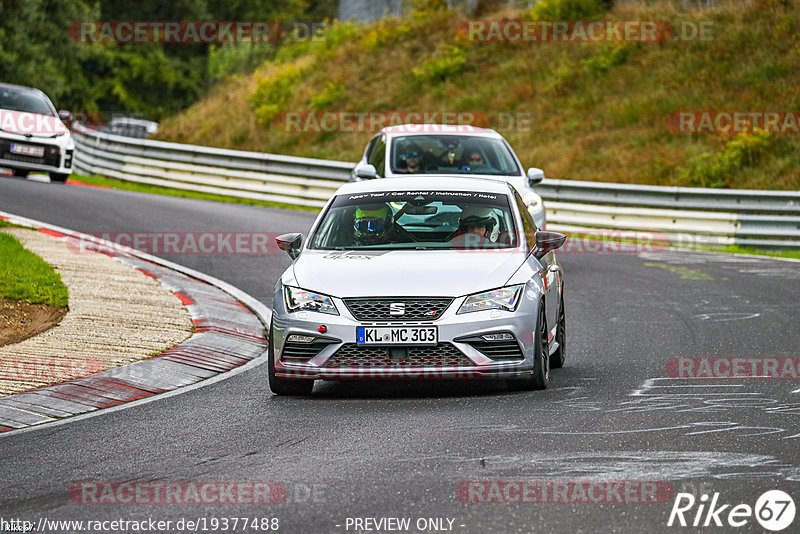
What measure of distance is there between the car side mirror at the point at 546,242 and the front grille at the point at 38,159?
18.3 m

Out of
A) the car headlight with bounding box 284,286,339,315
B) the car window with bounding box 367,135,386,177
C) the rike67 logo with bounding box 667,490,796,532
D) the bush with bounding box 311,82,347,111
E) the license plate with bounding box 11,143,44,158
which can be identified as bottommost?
the rike67 logo with bounding box 667,490,796,532

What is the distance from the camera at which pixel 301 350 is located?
9.19 metres

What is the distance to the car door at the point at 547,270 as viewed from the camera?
9.85 metres

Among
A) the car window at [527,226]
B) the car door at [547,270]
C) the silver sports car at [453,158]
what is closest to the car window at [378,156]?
the silver sports car at [453,158]

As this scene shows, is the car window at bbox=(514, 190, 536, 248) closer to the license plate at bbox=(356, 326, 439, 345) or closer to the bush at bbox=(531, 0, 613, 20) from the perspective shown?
the license plate at bbox=(356, 326, 439, 345)

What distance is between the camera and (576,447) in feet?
24.1

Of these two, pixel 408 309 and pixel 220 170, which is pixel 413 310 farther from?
pixel 220 170

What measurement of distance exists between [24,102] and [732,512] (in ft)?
76.8

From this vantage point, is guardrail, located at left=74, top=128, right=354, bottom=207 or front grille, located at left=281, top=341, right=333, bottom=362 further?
guardrail, located at left=74, top=128, right=354, bottom=207

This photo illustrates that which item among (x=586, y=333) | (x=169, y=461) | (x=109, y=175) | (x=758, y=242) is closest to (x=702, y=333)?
(x=586, y=333)

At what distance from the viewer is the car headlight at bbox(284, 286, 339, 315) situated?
30.1 ft

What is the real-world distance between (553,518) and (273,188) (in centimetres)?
2189

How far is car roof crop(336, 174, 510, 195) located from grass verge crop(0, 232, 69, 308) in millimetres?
3490

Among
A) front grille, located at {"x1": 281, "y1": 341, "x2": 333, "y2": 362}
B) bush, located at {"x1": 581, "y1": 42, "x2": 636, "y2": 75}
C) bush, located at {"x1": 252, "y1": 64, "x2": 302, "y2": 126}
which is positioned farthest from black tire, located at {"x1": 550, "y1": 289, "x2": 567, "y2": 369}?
bush, located at {"x1": 252, "y1": 64, "x2": 302, "y2": 126}
